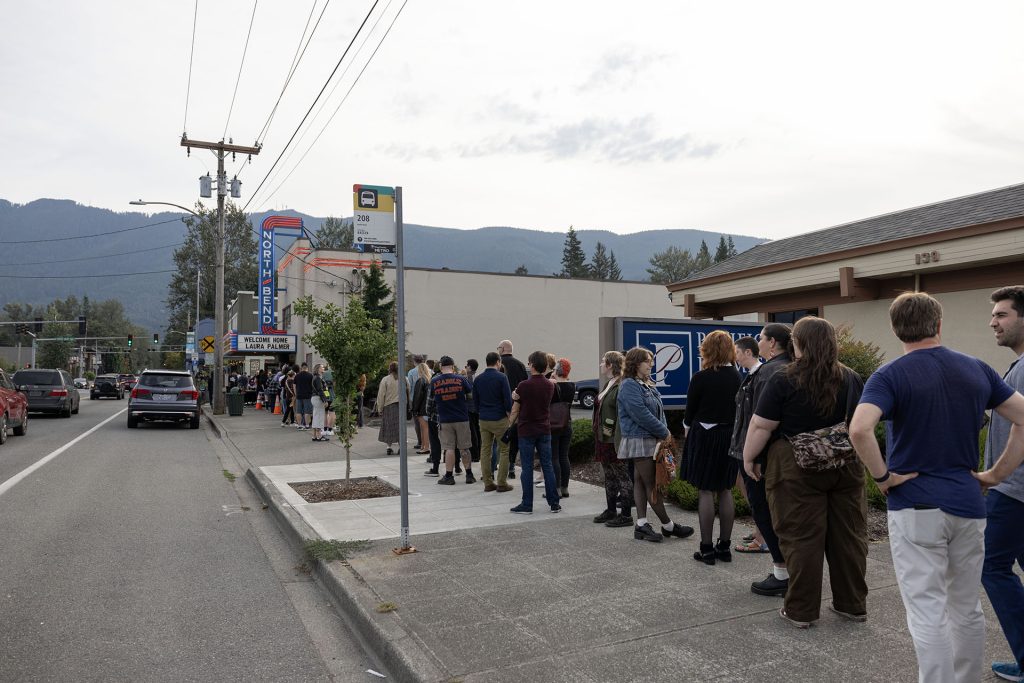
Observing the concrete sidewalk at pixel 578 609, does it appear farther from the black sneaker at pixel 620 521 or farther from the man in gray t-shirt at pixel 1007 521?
the man in gray t-shirt at pixel 1007 521

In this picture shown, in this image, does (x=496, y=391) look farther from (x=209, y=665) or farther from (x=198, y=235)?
(x=198, y=235)

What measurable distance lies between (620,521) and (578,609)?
2.51 metres

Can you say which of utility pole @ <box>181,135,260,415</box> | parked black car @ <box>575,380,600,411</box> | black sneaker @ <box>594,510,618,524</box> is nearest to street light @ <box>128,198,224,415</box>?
utility pole @ <box>181,135,260,415</box>

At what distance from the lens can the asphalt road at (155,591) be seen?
4.22 m

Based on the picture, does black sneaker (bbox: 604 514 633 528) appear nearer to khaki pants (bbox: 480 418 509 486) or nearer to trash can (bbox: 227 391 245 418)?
khaki pants (bbox: 480 418 509 486)

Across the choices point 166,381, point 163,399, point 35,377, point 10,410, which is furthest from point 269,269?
point 10,410

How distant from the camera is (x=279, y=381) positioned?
23.6 meters

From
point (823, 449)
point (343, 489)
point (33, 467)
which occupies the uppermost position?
point (823, 449)

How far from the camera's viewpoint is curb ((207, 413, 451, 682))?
3938mm

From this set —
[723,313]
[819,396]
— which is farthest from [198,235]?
[819,396]

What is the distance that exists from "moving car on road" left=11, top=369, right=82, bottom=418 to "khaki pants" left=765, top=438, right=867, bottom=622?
25716 mm

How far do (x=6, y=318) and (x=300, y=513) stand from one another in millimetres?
164024

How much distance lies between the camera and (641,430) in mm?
6504

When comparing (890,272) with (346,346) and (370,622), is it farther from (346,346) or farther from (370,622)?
(370,622)
